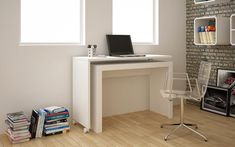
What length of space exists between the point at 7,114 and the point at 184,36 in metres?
3.31

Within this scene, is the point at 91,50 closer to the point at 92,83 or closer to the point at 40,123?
the point at 92,83

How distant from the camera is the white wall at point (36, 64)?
3355 mm

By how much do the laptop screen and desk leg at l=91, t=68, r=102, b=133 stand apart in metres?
0.63

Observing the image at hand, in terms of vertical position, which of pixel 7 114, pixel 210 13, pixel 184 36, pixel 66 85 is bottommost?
pixel 7 114

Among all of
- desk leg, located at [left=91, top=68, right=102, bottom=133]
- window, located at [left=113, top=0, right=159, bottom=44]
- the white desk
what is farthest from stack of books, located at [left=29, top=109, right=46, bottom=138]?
window, located at [left=113, top=0, right=159, bottom=44]

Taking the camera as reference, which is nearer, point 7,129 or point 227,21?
point 7,129

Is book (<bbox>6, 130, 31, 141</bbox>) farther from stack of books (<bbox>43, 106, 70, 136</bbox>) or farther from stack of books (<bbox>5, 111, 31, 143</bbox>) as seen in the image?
stack of books (<bbox>43, 106, 70, 136</bbox>)

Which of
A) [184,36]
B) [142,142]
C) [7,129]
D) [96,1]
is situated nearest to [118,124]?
[142,142]

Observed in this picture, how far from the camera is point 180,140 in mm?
3191

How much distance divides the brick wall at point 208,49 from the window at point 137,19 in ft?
2.31

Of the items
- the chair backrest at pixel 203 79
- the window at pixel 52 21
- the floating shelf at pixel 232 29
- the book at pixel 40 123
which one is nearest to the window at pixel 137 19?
the window at pixel 52 21

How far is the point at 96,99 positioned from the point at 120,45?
104cm

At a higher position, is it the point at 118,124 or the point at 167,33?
the point at 167,33

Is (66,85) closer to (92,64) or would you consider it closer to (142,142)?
(92,64)
